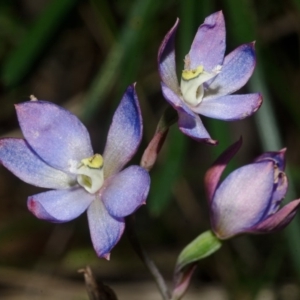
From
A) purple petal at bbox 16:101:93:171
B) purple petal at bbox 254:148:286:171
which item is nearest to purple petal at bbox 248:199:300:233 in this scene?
purple petal at bbox 254:148:286:171

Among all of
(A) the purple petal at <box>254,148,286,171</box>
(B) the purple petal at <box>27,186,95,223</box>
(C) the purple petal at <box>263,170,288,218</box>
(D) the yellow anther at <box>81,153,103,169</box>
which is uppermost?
(D) the yellow anther at <box>81,153,103,169</box>

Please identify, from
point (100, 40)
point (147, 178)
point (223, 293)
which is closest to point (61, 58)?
point (100, 40)

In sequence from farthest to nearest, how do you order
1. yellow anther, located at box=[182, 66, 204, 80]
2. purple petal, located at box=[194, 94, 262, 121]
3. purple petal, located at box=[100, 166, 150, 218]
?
yellow anther, located at box=[182, 66, 204, 80] → purple petal, located at box=[194, 94, 262, 121] → purple petal, located at box=[100, 166, 150, 218]

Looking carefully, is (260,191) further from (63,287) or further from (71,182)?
(63,287)

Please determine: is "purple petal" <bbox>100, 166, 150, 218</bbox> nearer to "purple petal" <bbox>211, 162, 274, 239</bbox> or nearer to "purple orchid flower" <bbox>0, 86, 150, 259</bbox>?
"purple orchid flower" <bbox>0, 86, 150, 259</bbox>

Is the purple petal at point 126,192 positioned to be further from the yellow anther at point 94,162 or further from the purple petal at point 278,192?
the purple petal at point 278,192

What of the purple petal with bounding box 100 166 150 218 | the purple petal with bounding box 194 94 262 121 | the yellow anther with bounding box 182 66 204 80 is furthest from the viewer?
the yellow anther with bounding box 182 66 204 80
